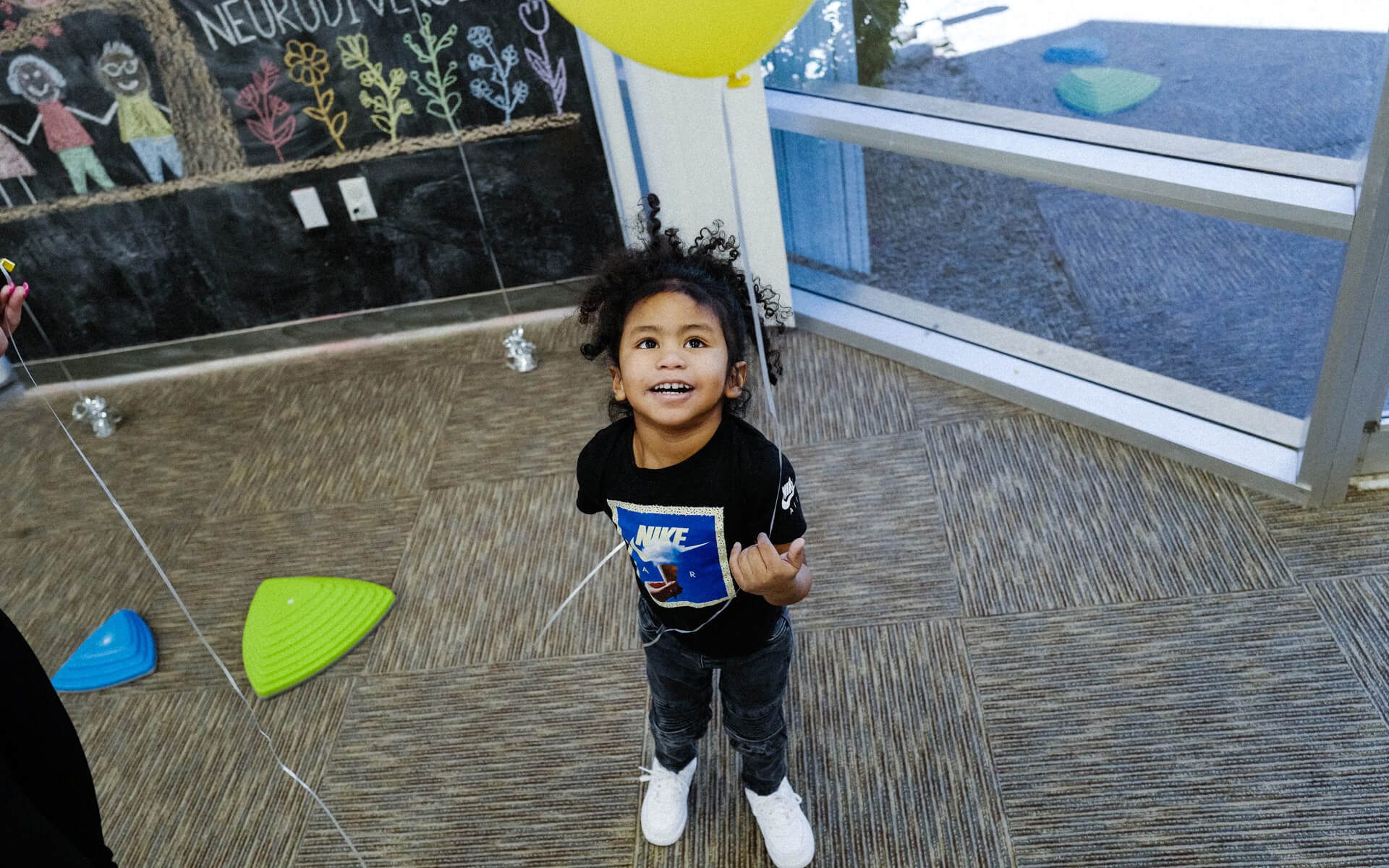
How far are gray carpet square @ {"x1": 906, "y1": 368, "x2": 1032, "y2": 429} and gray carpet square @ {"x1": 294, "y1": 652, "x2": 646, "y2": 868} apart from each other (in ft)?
3.19

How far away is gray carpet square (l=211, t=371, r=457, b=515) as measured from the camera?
2.54 meters

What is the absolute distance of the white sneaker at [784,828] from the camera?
5.03ft

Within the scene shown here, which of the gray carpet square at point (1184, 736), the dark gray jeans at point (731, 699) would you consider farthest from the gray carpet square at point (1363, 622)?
the dark gray jeans at point (731, 699)

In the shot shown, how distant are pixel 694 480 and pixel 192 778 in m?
1.33

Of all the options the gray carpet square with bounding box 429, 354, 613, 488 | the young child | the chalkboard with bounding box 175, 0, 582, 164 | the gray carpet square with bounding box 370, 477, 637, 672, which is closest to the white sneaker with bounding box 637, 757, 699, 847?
the young child

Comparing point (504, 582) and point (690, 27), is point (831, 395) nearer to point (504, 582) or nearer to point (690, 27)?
point (504, 582)

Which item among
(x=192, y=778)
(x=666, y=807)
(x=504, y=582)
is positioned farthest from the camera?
(x=504, y=582)

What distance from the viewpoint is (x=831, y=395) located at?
8.30ft

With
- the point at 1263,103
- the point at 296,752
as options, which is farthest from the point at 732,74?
the point at 296,752

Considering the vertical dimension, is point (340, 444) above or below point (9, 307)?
below


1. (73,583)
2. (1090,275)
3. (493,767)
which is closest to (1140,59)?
(1090,275)

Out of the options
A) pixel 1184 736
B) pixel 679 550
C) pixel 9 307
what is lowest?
pixel 1184 736

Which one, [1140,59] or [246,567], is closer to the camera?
[1140,59]

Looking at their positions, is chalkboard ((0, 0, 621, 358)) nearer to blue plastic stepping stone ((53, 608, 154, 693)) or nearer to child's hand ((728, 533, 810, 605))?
blue plastic stepping stone ((53, 608, 154, 693))
